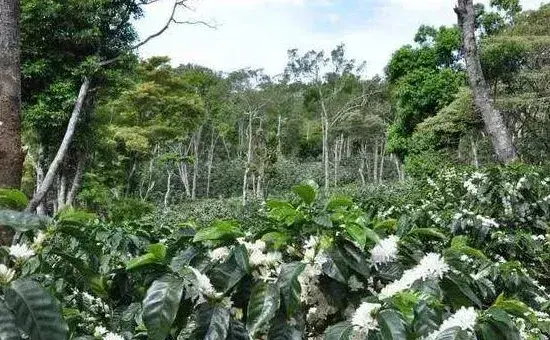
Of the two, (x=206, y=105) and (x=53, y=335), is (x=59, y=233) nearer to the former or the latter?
(x=53, y=335)

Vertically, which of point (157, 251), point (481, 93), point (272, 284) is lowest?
point (272, 284)

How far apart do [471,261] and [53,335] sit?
222 centimetres

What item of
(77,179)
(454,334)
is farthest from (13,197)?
(77,179)

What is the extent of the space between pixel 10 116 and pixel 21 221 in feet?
10.0

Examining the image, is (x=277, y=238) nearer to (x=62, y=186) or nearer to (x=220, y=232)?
(x=220, y=232)

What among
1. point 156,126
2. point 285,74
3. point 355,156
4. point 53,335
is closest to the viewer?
point 53,335

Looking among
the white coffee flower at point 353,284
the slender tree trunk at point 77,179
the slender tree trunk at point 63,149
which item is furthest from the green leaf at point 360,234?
the slender tree trunk at point 77,179

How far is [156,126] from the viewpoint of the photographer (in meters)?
24.5

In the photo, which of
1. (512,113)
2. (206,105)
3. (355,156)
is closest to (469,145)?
(512,113)

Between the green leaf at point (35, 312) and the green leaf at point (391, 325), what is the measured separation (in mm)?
625

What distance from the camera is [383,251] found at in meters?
1.62

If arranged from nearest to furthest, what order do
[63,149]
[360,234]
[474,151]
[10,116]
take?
[360,234], [10,116], [63,149], [474,151]

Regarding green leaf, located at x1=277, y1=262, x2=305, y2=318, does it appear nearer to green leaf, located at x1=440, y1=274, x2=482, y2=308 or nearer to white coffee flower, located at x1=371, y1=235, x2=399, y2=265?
white coffee flower, located at x1=371, y1=235, x2=399, y2=265

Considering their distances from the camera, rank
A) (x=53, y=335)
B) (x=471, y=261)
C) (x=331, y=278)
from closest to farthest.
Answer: (x=53, y=335), (x=331, y=278), (x=471, y=261)
